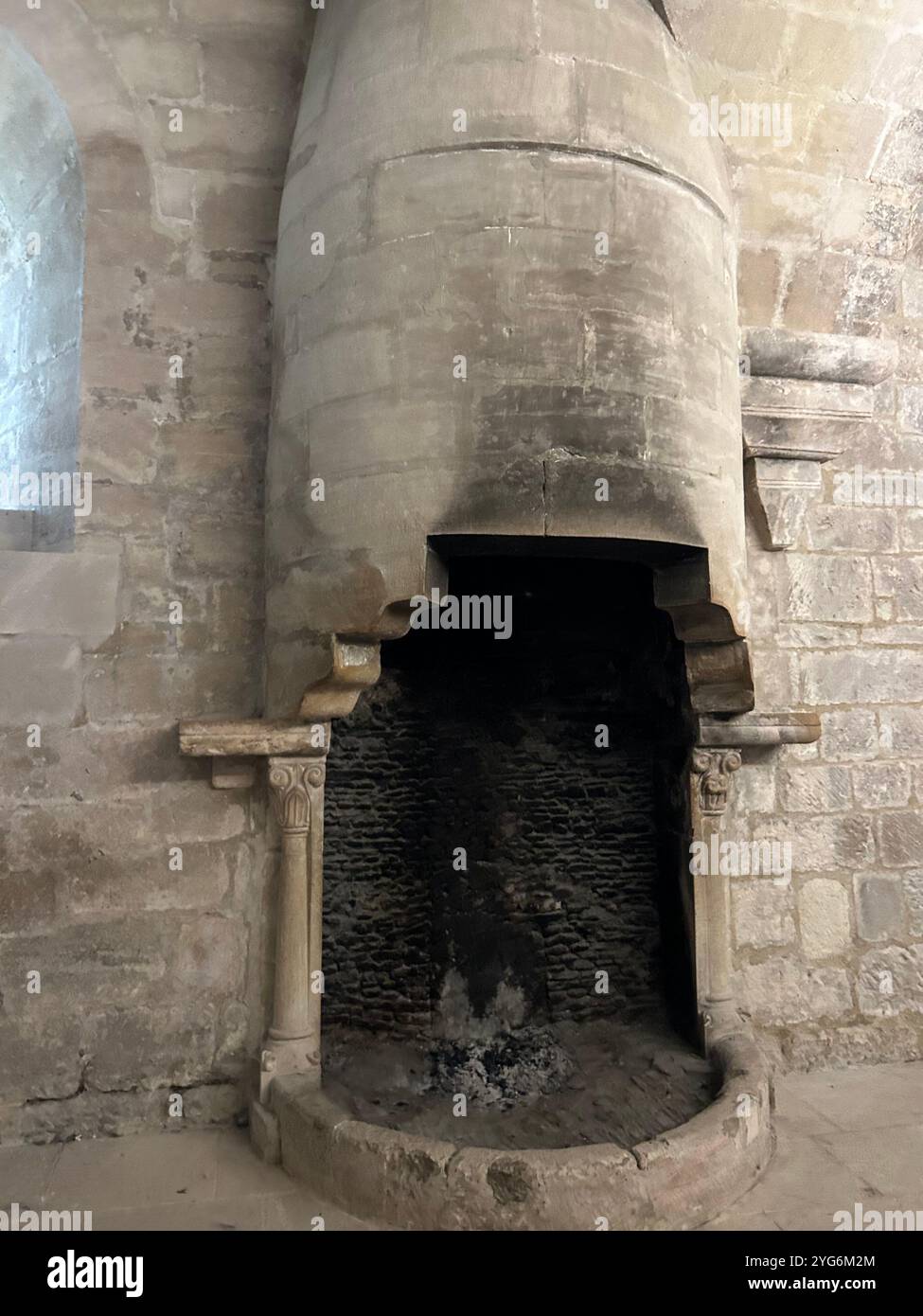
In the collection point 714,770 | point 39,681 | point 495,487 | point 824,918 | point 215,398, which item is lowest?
point 824,918

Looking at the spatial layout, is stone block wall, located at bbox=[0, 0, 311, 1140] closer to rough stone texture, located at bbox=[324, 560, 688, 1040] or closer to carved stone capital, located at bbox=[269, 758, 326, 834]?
carved stone capital, located at bbox=[269, 758, 326, 834]

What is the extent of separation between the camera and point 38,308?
10.9 ft

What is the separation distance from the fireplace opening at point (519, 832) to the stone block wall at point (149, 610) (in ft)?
2.26

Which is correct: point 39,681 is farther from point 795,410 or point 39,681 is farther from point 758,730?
point 795,410

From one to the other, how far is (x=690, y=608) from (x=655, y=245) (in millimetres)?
1078

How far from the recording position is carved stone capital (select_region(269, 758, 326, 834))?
2.93m

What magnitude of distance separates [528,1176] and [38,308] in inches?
126

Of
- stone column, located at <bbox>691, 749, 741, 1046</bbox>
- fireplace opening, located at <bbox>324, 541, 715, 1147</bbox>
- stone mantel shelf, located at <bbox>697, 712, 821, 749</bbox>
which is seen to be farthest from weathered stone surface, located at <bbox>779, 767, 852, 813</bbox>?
fireplace opening, located at <bbox>324, 541, 715, 1147</bbox>

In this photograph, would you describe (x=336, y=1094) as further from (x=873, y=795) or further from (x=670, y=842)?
(x=873, y=795)

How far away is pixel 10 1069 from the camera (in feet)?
9.20

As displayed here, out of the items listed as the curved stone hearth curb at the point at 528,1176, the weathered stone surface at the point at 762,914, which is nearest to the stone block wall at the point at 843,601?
the weathered stone surface at the point at 762,914

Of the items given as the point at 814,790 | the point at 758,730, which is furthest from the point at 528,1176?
the point at 814,790

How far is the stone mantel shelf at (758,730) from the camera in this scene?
3.38m

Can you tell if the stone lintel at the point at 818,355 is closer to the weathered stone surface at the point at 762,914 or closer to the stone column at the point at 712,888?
the stone column at the point at 712,888
